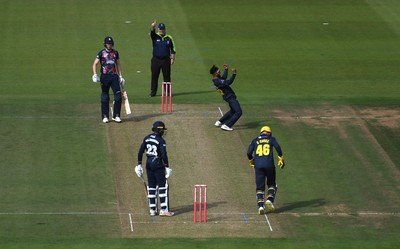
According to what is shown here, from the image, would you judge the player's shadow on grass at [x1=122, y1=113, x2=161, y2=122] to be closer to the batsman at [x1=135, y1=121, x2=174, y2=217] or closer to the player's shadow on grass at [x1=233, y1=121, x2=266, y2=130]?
the player's shadow on grass at [x1=233, y1=121, x2=266, y2=130]

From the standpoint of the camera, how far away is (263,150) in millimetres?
30281

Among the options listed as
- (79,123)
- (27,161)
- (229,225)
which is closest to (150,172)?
(229,225)

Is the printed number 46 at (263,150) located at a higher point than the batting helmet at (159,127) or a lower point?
lower

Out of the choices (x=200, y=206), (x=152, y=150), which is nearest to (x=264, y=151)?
(x=200, y=206)

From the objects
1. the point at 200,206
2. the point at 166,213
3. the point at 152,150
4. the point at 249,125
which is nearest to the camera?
the point at 200,206

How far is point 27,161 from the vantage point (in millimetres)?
33875

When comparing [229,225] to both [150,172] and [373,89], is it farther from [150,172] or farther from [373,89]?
[373,89]

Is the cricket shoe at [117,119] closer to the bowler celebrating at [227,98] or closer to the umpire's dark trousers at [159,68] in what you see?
the bowler celebrating at [227,98]

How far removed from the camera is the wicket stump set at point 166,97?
125 ft

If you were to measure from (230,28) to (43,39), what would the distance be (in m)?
7.63

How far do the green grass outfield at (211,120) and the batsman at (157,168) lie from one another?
70 centimetres

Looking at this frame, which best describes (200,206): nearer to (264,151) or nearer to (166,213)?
(166,213)

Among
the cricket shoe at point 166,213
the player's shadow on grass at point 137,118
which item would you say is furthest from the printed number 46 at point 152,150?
the player's shadow on grass at point 137,118

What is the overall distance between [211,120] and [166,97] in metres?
1.56
